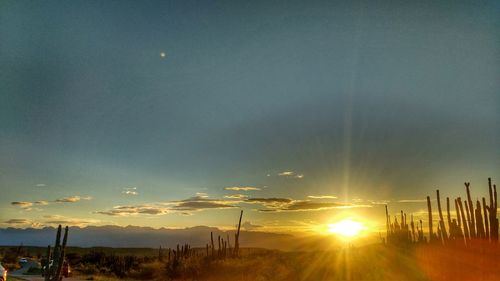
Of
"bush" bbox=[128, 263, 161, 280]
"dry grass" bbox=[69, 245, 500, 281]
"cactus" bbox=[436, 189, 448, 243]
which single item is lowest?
"bush" bbox=[128, 263, 161, 280]

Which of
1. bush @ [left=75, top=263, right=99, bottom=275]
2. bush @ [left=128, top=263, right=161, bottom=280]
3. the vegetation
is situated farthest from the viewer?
bush @ [left=75, top=263, right=99, bottom=275]

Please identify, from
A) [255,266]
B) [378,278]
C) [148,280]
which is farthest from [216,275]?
[378,278]

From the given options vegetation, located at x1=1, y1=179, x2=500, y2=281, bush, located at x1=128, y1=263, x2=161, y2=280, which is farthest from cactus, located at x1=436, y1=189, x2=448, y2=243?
bush, located at x1=128, y1=263, x2=161, y2=280

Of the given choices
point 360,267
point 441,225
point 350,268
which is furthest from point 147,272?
point 441,225

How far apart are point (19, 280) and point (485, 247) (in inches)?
1430

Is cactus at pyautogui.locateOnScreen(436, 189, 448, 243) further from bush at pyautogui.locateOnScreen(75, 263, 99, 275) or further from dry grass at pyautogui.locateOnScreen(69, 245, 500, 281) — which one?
bush at pyautogui.locateOnScreen(75, 263, 99, 275)

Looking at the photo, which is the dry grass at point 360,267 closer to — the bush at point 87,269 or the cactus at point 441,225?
the cactus at point 441,225

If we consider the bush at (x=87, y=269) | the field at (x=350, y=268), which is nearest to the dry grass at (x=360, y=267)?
the field at (x=350, y=268)

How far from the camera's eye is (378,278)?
4069 cm

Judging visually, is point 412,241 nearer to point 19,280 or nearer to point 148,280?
point 148,280

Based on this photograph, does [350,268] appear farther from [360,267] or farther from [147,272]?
[147,272]

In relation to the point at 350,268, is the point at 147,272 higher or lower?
lower

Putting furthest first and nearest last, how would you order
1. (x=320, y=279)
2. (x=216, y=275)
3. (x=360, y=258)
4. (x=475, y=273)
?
(x=360, y=258) < (x=216, y=275) < (x=320, y=279) < (x=475, y=273)

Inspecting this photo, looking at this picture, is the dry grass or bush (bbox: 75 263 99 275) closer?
the dry grass
